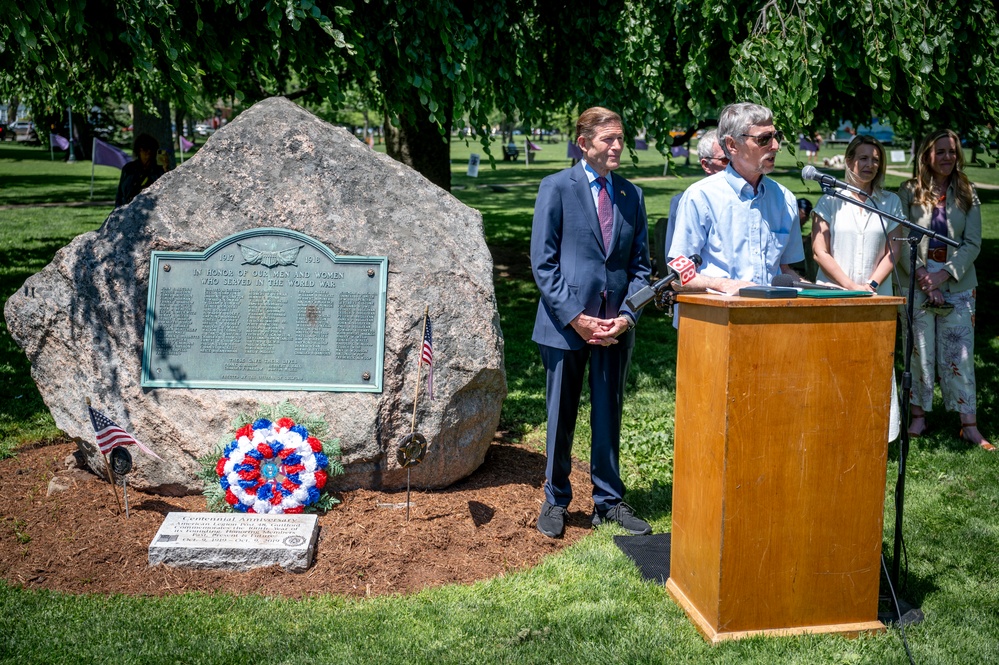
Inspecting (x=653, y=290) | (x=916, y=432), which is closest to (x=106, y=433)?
(x=653, y=290)

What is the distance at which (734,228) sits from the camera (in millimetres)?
3797

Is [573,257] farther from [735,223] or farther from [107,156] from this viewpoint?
[107,156]

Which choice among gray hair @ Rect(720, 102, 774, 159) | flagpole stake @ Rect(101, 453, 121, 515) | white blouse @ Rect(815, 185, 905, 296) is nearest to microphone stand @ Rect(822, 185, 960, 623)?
gray hair @ Rect(720, 102, 774, 159)

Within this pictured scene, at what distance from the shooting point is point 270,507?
4.48 metres

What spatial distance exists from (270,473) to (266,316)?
880 millimetres

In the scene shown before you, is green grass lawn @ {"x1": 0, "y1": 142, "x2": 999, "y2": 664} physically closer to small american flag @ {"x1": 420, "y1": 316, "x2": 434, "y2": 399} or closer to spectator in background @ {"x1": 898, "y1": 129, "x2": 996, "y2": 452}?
spectator in background @ {"x1": 898, "y1": 129, "x2": 996, "y2": 452}

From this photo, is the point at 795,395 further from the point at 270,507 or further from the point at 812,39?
the point at 812,39

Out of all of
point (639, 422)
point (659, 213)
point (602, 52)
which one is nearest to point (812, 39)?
point (602, 52)

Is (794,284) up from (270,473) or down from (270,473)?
up

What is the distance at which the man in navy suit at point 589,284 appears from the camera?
13.9 feet

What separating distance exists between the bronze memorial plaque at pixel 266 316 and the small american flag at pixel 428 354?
0.28 meters

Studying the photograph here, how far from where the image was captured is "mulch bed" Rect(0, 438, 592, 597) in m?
3.96

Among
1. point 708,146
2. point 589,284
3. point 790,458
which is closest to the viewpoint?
point 790,458

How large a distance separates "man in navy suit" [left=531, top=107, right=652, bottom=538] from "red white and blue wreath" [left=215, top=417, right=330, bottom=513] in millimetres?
1260
